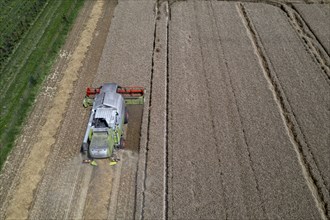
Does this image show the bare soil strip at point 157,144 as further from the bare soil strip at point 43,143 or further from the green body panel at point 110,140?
the bare soil strip at point 43,143

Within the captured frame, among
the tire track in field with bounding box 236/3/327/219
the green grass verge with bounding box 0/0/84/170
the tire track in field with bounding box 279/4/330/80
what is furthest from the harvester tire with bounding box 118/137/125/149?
the tire track in field with bounding box 279/4/330/80

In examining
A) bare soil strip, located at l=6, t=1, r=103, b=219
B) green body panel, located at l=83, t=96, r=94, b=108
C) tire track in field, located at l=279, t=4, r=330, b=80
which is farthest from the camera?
tire track in field, located at l=279, t=4, r=330, b=80

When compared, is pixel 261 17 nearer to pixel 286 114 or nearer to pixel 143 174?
pixel 286 114

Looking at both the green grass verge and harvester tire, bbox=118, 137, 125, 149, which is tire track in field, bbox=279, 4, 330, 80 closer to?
harvester tire, bbox=118, 137, 125, 149

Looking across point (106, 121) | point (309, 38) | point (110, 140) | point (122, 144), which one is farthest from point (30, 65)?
point (309, 38)

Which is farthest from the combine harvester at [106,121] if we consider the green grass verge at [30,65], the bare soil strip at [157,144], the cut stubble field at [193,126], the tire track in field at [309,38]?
the tire track in field at [309,38]

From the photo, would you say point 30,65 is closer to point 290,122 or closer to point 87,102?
point 87,102
